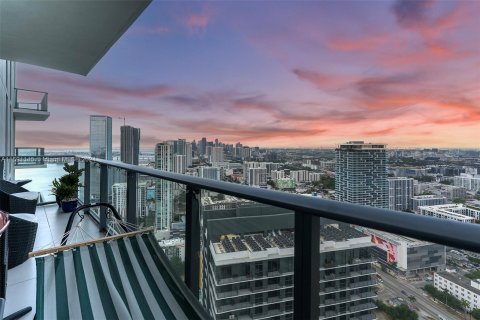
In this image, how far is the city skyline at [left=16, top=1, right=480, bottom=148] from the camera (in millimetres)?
10156

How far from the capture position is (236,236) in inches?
53.9

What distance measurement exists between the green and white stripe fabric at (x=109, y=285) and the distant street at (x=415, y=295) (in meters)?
1.16

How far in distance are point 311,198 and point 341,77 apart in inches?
555

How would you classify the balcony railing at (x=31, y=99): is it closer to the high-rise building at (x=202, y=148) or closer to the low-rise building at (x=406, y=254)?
the high-rise building at (x=202, y=148)

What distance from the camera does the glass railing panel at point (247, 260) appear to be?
3.56 feet

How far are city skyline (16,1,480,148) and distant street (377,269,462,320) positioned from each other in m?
7.57

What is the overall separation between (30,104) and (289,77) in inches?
484

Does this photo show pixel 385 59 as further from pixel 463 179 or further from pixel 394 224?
pixel 394 224

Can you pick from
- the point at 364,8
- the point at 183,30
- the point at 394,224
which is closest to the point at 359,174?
the point at 394,224

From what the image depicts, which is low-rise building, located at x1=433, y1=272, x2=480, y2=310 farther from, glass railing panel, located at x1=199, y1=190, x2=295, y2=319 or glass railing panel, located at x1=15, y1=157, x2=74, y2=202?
glass railing panel, located at x1=15, y1=157, x2=74, y2=202

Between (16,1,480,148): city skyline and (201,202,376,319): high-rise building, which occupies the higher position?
(16,1,480,148): city skyline

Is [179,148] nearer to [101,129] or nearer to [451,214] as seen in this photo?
[101,129]

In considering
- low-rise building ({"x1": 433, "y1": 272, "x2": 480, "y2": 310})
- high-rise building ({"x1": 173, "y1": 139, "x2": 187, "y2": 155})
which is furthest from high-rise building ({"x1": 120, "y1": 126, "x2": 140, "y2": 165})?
low-rise building ({"x1": 433, "y1": 272, "x2": 480, "y2": 310})

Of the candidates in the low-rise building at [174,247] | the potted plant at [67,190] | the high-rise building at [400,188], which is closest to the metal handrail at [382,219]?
the low-rise building at [174,247]
